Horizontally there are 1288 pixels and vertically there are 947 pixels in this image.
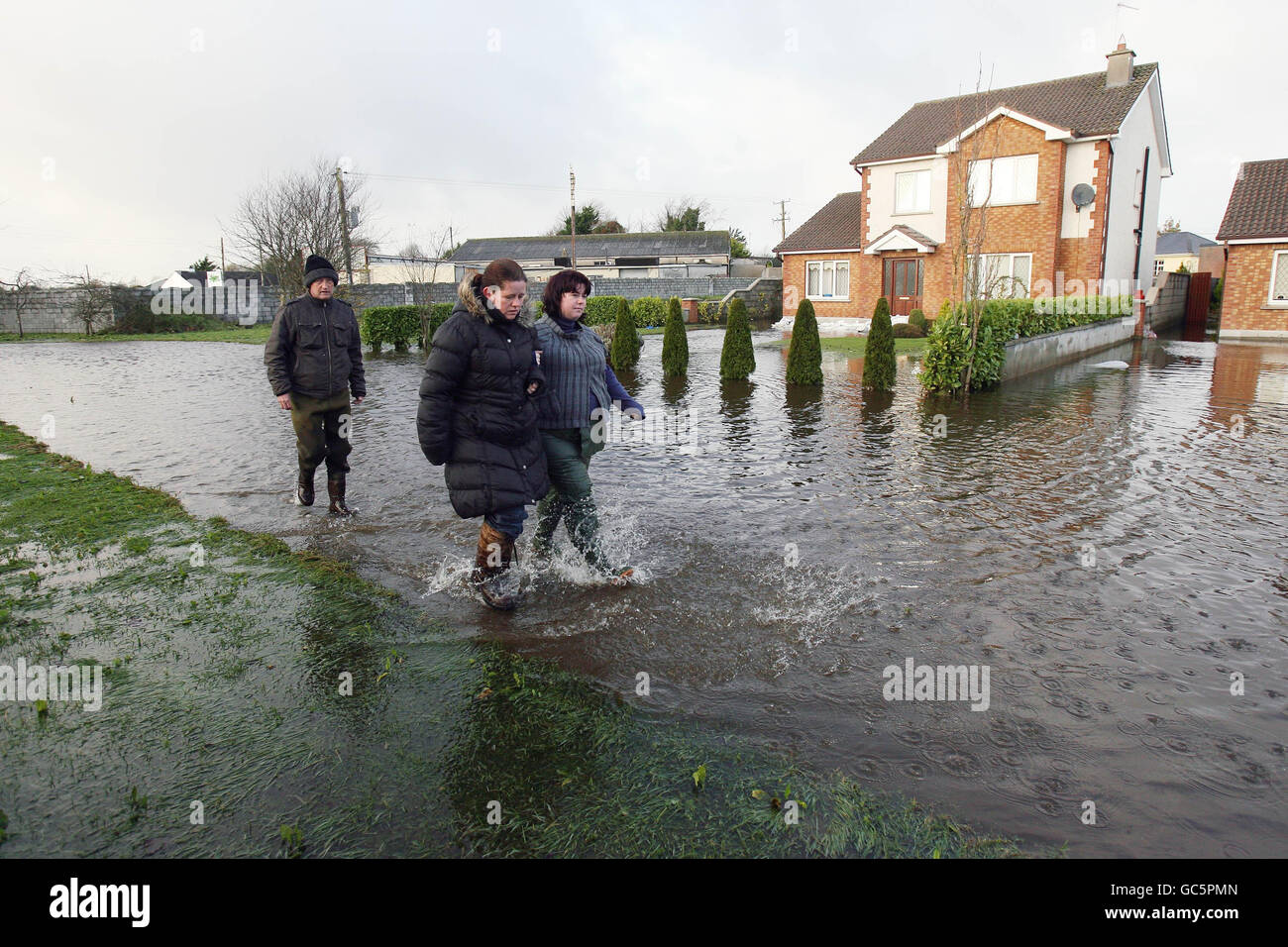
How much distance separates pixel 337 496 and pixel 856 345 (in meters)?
19.9

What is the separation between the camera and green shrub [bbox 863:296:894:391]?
14344mm

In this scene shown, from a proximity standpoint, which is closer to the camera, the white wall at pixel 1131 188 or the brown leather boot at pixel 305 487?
the brown leather boot at pixel 305 487

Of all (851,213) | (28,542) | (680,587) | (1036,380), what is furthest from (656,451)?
(851,213)

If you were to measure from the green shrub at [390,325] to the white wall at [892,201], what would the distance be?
16.4 meters

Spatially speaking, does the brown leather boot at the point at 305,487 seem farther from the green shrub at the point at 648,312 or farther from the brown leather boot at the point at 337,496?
the green shrub at the point at 648,312

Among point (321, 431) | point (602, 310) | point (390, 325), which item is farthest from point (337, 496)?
point (602, 310)

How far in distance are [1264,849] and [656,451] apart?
Result: 745 centimetres

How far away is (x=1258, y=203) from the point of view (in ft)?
82.0

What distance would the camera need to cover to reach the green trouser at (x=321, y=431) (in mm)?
6875

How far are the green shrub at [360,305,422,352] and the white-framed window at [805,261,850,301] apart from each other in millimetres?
14748

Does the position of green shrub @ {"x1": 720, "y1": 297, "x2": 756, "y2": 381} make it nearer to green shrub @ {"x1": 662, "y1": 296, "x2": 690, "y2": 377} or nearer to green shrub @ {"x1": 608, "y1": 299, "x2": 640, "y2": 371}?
green shrub @ {"x1": 662, "y1": 296, "x2": 690, "y2": 377}

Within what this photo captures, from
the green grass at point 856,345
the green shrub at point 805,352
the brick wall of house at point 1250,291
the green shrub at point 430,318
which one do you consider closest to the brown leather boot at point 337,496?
the green shrub at point 805,352

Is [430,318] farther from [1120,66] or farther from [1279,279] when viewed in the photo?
[1279,279]
